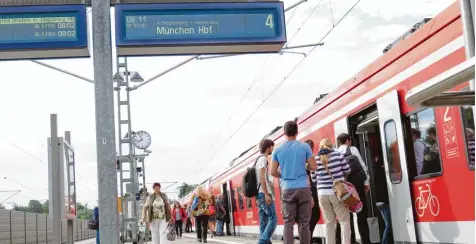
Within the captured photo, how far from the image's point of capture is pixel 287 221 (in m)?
7.19

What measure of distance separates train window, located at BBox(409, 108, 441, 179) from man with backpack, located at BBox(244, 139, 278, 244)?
239 cm

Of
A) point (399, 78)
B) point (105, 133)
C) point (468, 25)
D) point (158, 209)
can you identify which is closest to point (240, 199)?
point (158, 209)

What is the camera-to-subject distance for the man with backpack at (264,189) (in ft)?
28.2

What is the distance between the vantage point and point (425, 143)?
6.59m

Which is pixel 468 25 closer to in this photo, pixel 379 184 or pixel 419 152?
pixel 419 152

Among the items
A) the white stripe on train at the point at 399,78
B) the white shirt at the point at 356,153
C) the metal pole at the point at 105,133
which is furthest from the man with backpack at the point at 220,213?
the metal pole at the point at 105,133

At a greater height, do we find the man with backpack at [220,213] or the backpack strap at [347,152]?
the backpack strap at [347,152]

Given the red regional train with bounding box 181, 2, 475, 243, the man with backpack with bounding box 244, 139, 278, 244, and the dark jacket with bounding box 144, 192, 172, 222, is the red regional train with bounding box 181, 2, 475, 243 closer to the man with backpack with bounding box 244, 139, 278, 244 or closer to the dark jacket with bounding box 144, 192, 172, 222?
the man with backpack with bounding box 244, 139, 278, 244

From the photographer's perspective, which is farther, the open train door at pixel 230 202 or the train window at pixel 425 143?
the open train door at pixel 230 202

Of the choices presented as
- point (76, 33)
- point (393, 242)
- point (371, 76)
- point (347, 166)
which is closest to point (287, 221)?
point (347, 166)

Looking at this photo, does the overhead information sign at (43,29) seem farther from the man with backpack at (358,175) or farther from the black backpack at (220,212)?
the black backpack at (220,212)

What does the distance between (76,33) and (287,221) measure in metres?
3.36

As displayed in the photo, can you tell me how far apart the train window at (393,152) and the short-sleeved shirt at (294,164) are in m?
1.03

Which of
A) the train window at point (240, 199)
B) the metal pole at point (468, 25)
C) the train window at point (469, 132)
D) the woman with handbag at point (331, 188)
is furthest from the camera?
the train window at point (240, 199)
